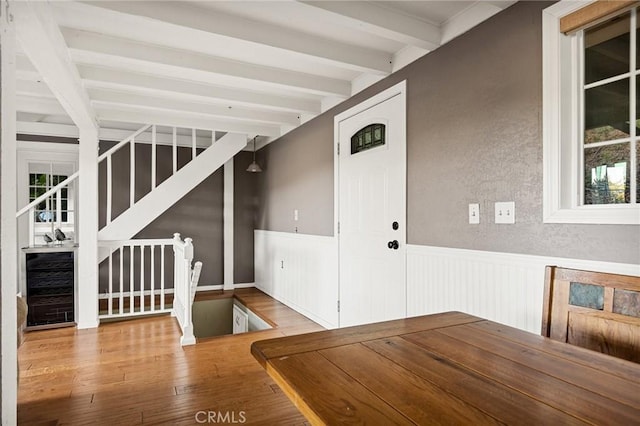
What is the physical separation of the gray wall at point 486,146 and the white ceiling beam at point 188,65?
0.57 m

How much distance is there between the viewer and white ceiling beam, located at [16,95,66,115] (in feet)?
12.0

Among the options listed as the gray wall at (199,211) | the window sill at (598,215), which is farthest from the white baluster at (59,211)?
the window sill at (598,215)

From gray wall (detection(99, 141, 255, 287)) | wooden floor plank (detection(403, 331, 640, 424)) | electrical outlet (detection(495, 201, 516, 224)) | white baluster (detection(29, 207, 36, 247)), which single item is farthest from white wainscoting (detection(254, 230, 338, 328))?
white baluster (detection(29, 207, 36, 247))

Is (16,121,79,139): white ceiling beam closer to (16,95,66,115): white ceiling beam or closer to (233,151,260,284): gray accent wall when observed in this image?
(16,95,66,115): white ceiling beam

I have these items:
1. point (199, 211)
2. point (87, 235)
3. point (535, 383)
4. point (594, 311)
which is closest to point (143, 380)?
point (87, 235)

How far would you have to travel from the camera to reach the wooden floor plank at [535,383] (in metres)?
0.71

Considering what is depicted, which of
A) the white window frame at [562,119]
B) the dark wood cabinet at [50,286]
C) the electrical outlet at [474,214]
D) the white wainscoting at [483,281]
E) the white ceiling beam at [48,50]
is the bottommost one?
the dark wood cabinet at [50,286]

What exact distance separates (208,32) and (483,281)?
6.99 ft

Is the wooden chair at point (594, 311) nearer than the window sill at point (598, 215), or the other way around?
the wooden chair at point (594, 311)

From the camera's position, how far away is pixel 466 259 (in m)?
2.19

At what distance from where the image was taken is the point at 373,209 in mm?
3055

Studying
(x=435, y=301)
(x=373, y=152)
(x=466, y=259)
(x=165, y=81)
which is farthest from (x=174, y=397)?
(x=165, y=81)

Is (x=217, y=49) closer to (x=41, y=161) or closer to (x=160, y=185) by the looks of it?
(x=160, y=185)

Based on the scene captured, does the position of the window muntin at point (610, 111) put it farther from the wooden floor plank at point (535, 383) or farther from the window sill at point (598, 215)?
the wooden floor plank at point (535, 383)
